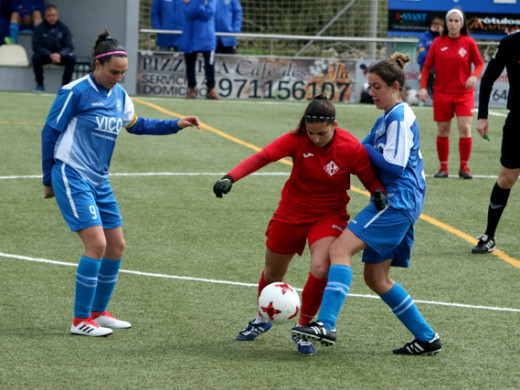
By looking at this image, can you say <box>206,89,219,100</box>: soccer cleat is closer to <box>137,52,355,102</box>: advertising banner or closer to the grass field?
<box>137,52,355,102</box>: advertising banner

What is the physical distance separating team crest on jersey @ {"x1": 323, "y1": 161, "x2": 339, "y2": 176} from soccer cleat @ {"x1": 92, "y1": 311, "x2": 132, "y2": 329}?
1.53 metres

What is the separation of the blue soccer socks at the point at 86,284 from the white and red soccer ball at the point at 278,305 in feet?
3.26

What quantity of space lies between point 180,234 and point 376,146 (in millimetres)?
3526

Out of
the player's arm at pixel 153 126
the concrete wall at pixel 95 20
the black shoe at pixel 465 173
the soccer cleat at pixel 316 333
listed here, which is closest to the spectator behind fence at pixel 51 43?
the concrete wall at pixel 95 20

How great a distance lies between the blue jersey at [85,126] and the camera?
5570mm

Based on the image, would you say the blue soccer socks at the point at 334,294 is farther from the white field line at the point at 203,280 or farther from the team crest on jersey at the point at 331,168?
the white field line at the point at 203,280

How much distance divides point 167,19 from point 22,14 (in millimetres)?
3204

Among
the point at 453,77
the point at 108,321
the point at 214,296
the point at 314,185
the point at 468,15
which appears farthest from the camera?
the point at 468,15

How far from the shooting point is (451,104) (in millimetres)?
11836

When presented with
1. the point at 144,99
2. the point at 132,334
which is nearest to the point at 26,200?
the point at 132,334

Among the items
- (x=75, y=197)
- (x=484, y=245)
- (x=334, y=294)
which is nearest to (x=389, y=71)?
(x=334, y=294)

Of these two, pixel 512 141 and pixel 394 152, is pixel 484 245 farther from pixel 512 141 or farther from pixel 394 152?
pixel 394 152

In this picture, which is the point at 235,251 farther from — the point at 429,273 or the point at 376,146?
the point at 376,146

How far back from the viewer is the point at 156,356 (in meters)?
5.16
